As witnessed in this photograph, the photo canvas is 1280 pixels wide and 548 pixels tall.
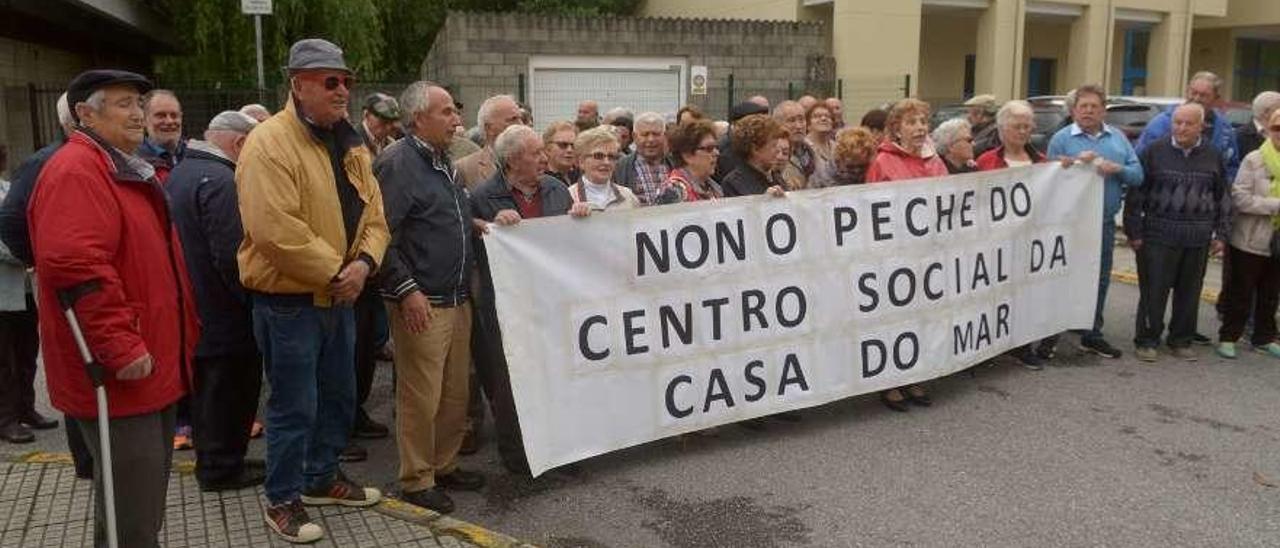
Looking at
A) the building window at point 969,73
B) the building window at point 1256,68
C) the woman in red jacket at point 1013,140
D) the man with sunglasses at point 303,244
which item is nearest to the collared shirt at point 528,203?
the man with sunglasses at point 303,244

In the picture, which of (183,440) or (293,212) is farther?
(183,440)

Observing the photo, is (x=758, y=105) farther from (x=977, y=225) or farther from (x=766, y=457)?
(x=766, y=457)

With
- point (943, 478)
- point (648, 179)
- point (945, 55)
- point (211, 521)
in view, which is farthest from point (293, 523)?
point (945, 55)

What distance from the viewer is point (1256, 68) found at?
33.1 metres

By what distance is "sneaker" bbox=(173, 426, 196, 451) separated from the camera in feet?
16.1

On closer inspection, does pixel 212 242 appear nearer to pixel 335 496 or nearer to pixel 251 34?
pixel 335 496

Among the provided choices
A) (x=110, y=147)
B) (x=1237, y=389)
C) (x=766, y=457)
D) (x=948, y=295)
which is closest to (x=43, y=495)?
(x=110, y=147)

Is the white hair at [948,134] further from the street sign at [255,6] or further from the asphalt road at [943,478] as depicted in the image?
the street sign at [255,6]

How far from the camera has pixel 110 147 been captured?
10.1 feet

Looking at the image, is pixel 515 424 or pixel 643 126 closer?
pixel 515 424

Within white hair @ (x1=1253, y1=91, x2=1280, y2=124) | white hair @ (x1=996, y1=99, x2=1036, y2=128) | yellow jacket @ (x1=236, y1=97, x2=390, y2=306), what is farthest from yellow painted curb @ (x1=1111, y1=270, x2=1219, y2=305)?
yellow jacket @ (x1=236, y1=97, x2=390, y2=306)

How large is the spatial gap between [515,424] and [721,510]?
1.08 meters

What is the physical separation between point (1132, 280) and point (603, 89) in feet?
36.6

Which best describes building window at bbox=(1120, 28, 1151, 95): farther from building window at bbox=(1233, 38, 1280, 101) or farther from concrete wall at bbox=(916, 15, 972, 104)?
building window at bbox=(1233, 38, 1280, 101)
